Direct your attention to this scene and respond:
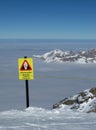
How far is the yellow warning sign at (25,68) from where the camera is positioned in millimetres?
9039

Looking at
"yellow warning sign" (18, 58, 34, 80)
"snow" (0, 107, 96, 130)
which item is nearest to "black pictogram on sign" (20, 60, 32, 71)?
"yellow warning sign" (18, 58, 34, 80)

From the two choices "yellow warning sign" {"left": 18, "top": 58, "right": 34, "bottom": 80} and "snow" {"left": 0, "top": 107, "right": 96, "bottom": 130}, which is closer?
"snow" {"left": 0, "top": 107, "right": 96, "bottom": 130}

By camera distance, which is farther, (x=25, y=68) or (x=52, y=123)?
(x=25, y=68)

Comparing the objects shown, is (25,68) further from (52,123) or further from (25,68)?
(52,123)

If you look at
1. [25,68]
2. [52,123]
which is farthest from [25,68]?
[52,123]

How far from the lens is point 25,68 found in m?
9.08

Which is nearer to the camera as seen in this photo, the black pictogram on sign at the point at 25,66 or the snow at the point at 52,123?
the snow at the point at 52,123

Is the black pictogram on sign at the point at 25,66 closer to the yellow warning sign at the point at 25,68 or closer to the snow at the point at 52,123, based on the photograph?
the yellow warning sign at the point at 25,68

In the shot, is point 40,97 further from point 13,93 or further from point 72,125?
point 72,125

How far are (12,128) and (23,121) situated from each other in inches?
33.4

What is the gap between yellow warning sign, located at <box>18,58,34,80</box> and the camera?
9039 millimetres

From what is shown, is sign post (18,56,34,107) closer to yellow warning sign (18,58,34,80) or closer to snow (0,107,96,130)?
yellow warning sign (18,58,34,80)

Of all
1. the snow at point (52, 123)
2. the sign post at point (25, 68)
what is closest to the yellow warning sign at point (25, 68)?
the sign post at point (25, 68)

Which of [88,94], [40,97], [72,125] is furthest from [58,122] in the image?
[40,97]
